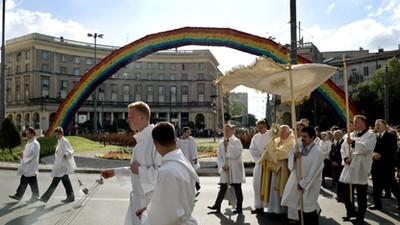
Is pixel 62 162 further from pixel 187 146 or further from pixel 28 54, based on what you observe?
pixel 28 54

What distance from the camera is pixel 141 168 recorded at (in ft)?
14.8

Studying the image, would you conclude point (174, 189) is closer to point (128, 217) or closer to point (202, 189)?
point (128, 217)

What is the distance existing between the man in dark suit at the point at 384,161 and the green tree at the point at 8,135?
18685 millimetres

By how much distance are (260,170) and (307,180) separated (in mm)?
2127

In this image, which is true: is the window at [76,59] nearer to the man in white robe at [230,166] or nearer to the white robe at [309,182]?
the man in white robe at [230,166]

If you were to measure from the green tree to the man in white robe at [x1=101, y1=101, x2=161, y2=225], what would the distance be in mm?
19318

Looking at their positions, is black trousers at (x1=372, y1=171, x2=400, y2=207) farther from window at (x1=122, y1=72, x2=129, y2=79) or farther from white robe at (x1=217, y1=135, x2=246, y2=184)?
window at (x1=122, y1=72, x2=129, y2=79)

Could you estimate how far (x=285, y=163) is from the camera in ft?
26.7

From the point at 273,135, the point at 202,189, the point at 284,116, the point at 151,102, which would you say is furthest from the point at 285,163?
the point at 151,102

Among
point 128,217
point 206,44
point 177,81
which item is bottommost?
point 128,217

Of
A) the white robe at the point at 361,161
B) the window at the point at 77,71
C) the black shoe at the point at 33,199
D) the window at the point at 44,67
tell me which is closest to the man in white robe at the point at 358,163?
the white robe at the point at 361,161

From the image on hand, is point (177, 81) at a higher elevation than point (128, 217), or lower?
higher

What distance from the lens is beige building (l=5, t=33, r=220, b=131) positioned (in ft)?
275

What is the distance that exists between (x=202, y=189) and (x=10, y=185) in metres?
5.85
